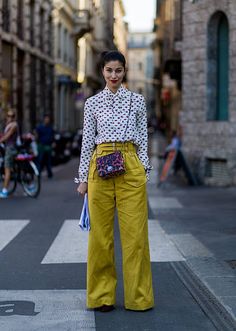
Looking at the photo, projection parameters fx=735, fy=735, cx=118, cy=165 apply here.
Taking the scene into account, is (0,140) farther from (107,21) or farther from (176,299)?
(107,21)

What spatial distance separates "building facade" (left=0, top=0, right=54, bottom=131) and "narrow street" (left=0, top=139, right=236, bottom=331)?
13226 millimetres

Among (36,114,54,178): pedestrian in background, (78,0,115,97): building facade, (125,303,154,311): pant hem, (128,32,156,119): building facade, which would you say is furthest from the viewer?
(128,32,156,119): building facade

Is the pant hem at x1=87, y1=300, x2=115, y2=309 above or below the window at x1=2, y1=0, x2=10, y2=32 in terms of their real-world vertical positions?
below

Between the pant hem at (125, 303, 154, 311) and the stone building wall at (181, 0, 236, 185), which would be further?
the stone building wall at (181, 0, 236, 185)

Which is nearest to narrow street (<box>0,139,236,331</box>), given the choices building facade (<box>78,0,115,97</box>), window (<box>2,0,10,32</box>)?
window (<box>2,0,10,32</box>)

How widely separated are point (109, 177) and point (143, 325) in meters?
1.09

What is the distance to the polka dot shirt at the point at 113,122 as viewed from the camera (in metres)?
5.41

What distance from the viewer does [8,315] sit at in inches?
210

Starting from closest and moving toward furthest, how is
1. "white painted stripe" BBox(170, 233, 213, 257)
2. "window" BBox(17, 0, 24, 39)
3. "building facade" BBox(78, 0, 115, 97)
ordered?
"white painted stripe" BBox(170, 233, 213, 257) < "window" BBox(17, 0, 24, 39) < "building facade" BBox(78, 0, 115, 97)

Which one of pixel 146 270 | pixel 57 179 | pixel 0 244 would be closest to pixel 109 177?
pixel 146 270

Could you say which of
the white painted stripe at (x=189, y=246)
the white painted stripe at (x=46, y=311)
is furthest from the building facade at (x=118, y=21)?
the white painted stripe at (x=46, y=311)

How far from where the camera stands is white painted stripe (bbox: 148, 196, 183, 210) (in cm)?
1270

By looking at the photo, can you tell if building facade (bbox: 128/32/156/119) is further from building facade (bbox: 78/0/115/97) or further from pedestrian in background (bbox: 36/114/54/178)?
pedestrian in background (bbox: 36/114/54/178)

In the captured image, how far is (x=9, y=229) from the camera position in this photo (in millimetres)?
9867
